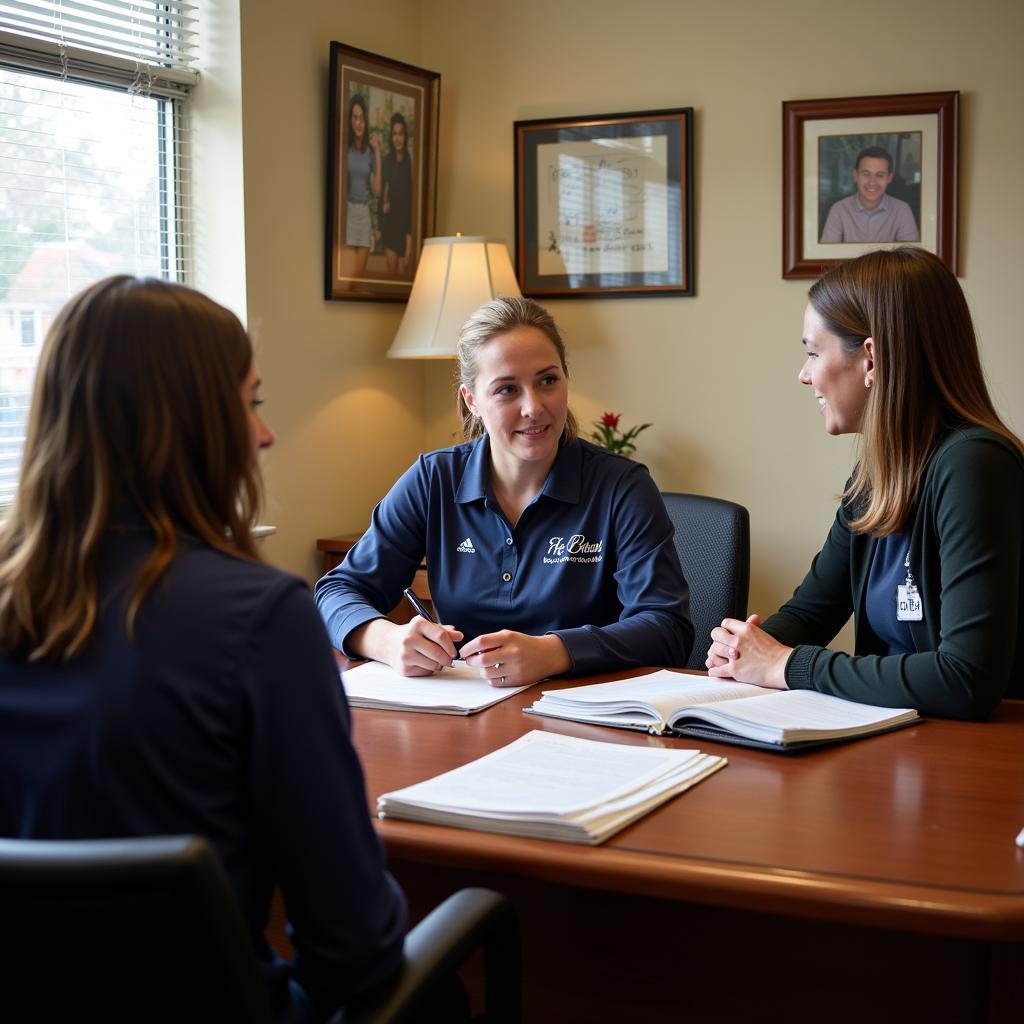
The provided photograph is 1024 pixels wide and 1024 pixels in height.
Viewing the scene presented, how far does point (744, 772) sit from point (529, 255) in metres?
2.72

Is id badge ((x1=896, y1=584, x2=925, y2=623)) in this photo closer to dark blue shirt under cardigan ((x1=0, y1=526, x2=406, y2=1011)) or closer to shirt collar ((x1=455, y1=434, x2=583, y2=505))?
shirt collar ((x1=455, y1=434, x2=583, y2=505))

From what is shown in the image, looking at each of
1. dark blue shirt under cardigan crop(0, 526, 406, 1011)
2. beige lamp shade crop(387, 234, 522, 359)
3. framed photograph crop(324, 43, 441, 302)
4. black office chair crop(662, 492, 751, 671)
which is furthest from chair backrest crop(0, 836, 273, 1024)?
framed photograph crop(324, 43, 441, 302)

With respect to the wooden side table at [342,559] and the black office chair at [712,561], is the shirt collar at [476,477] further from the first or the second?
the wooden side table at [342,559]

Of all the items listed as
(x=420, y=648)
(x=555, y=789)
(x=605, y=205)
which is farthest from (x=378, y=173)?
(x=555, y=789)

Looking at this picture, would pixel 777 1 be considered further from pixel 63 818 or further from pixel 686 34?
pixel 63 818

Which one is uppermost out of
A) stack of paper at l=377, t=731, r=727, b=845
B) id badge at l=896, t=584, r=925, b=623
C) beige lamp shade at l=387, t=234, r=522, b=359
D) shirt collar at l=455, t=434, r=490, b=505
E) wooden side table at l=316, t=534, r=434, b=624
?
beige lamp shade at l=387, t=234, r=522, b=359

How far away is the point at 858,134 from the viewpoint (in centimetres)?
346

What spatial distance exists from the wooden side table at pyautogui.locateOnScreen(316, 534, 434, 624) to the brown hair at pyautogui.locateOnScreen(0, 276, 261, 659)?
2342 mm

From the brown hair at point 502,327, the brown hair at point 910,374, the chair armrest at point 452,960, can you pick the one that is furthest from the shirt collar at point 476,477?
the chair armrest at point 452,960

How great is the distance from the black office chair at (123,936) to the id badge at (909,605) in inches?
49.5

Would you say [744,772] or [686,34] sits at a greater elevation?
[686,34]

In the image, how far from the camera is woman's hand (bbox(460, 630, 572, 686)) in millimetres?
1803

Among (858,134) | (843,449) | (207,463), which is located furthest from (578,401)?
(207,463)

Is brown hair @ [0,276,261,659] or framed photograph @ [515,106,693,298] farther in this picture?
framed photograph @ [515,106,693,298]
